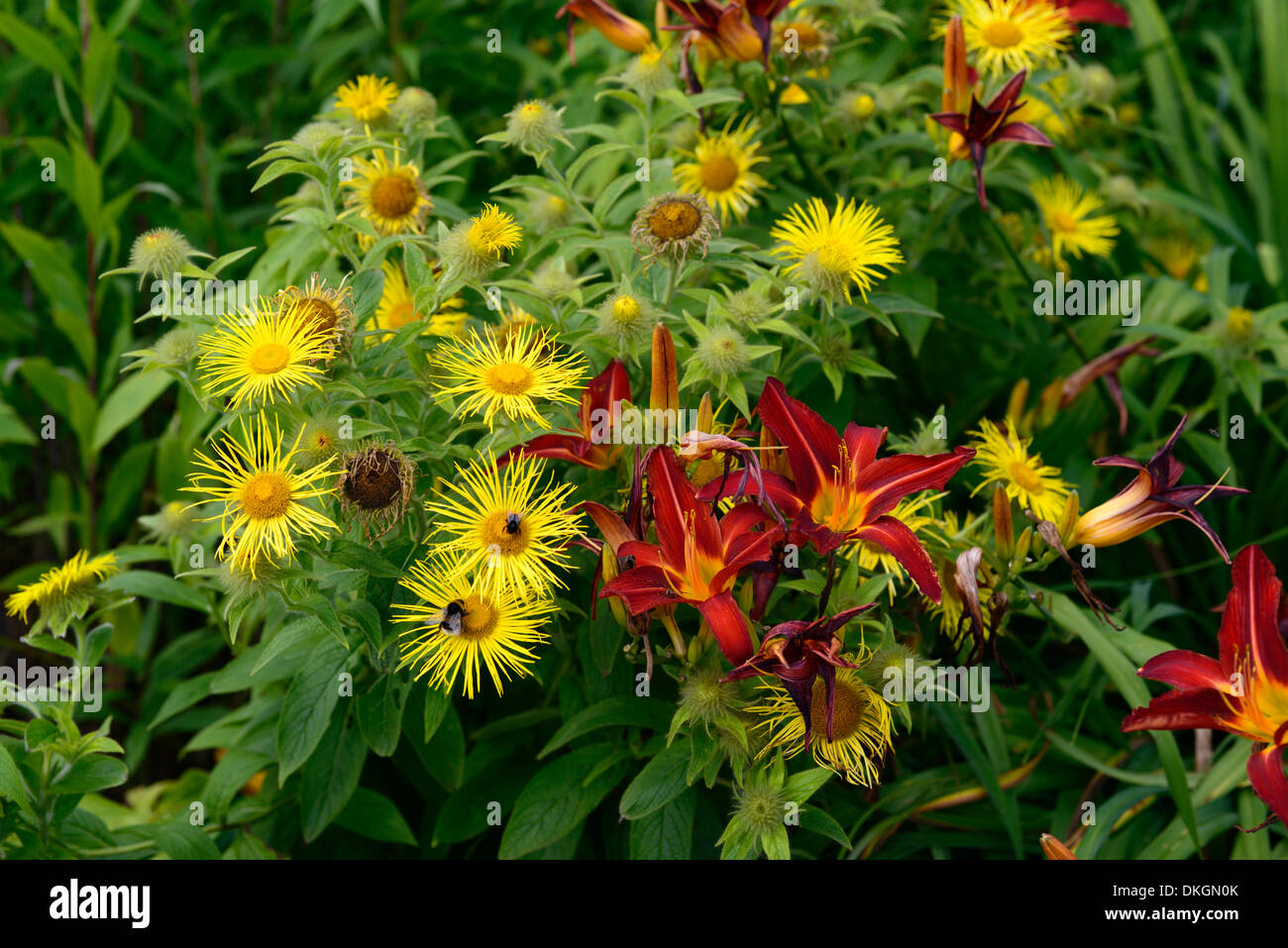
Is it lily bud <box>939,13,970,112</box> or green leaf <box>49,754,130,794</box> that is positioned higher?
lily bud <box>939,13,970,112</box>

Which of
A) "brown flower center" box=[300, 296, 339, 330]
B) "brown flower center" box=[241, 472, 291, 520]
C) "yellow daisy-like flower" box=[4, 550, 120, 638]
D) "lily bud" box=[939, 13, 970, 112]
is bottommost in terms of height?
"yellow daisy-like flower" box=[4, 550, 120, 638]

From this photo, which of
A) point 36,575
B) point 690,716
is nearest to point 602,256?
point 690,716

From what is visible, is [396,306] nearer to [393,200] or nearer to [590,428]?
[393,200]

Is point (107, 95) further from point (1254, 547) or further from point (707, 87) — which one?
point (1254, 547)

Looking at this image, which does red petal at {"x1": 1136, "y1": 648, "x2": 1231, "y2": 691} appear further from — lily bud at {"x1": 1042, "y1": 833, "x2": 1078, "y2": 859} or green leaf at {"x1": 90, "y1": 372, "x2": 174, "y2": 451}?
green leaf at {"x1": 90, "y1": 372, "x2": 174, "y2": 451}

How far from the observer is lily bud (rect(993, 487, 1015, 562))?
1015 millimetres

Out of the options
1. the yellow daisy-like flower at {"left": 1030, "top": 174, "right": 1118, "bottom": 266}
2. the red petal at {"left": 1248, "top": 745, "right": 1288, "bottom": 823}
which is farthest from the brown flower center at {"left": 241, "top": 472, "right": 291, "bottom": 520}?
the yellow daisy-like flower at {"left": 1030, "top": 174, "right": 1118, "bottom": 266}

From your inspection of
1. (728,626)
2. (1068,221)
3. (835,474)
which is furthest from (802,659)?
(1068,221)

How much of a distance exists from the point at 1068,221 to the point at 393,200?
0.99 metres

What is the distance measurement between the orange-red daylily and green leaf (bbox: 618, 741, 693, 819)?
9.6 inches

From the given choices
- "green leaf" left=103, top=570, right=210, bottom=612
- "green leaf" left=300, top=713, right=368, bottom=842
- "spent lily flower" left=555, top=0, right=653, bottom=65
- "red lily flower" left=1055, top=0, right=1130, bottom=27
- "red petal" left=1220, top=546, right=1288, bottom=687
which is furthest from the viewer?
"red lily flower" left=1055, top=0, right=1130, bottom=27

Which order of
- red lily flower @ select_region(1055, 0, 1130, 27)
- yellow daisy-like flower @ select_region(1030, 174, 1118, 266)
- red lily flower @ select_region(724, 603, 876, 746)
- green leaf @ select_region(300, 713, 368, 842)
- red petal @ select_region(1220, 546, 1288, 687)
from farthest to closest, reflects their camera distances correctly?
yellow daisy-like flower @ select_region(1030, 174, 1118, 266), red lily flower @ select_region(1055, 0, 1130, 27), green leaf @ select_region(300, 713, 368, 842), red petal @ select_region(1220, 546, 1288, 687), red lily flower @ select_region(724, 603, 876, 746)

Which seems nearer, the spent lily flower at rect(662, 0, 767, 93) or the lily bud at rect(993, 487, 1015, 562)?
the lily bud at rect(993, 487, 1015, 562)

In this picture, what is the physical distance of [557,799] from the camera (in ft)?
3.56
